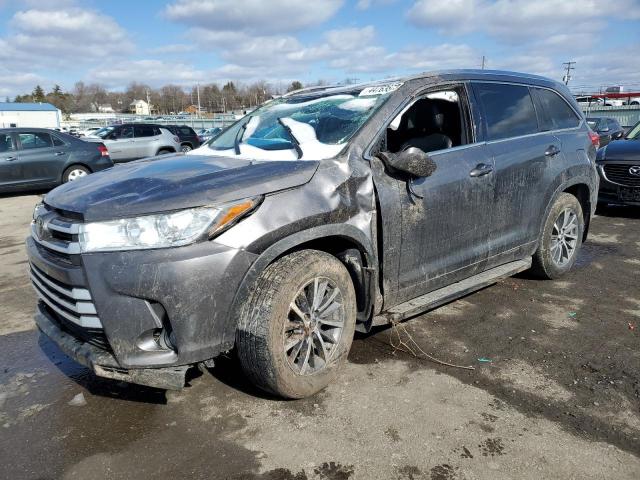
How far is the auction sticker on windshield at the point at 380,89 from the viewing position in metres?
3.55

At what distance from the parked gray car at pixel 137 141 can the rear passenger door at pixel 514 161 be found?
14849 mm

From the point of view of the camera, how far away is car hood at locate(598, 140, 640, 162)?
26.4ft

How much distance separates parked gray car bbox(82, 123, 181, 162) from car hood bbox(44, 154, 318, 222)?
49.1 ft

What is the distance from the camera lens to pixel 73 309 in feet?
8.75

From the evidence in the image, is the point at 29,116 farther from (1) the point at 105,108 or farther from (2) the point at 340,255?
(2) the point at 340,255

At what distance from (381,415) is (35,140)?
1177 centimetres

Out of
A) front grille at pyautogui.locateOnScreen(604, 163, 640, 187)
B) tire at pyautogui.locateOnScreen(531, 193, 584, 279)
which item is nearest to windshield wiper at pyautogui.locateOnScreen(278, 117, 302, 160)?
tire at pyautogui.locateOnScreen(531, 193, 584, 279)

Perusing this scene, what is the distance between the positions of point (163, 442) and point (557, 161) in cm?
382

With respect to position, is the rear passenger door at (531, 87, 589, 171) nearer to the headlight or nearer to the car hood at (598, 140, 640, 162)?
the headlight

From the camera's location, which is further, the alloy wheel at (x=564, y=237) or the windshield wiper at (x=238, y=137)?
the alloy wheel at (x=564, y=237)

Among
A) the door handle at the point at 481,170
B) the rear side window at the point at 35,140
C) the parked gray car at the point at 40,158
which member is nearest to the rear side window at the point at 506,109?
the door handle at the point at 481,170

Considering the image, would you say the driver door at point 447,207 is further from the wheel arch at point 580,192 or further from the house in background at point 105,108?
the house in background at point 105,108

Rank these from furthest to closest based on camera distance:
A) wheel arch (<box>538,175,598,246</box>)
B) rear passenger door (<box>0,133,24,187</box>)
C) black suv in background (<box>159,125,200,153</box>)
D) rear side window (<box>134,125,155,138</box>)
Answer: black suv in background (<box>159,125,200,153</box>) → rear side window (<box>134,125,155,138</box>) → rear passenger door (<box>0,133,24,187</box>) → wheel arch (<box>538,175,598,246</box>)

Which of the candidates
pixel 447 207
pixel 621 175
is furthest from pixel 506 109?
pixel 621 175
